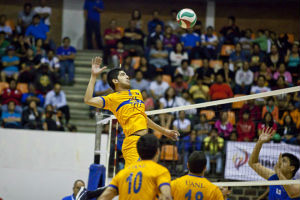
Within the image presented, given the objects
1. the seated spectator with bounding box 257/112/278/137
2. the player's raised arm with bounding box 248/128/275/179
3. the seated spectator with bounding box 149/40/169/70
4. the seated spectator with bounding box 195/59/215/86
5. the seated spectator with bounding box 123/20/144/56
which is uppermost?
the seated spectator with bounding box 123/20/144/56

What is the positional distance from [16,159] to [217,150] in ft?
17.9

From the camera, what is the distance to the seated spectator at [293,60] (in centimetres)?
1662

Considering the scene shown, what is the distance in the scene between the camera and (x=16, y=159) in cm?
1316

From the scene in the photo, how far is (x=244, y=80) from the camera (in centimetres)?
1609

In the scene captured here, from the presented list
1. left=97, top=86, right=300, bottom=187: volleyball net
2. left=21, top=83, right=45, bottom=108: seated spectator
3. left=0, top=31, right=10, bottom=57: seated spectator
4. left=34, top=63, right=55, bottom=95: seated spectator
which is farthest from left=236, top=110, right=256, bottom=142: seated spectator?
left=0, top=31, right=10, bottom=57: seated spectator

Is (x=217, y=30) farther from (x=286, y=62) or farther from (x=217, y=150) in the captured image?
(x=217, y=150)

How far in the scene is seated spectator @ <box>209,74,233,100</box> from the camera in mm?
15195

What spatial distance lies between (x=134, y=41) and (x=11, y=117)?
5.38 metres

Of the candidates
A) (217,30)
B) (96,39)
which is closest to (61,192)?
(96,39)

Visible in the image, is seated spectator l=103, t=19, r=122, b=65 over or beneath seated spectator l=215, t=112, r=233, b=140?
over

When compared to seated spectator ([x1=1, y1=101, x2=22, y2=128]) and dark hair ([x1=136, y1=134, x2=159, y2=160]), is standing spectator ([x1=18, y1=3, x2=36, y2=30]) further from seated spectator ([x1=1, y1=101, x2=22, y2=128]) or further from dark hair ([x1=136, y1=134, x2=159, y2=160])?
dark hair ([x1=136, y1=134, x2=159, y2=160])

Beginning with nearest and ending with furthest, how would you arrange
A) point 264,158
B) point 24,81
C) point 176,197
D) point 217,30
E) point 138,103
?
point 176,197 → point 138,103 → point 264,158 → point 24,81 → point 217,30

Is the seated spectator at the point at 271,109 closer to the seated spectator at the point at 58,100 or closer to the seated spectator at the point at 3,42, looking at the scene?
the seated spectator at the point at 58,100

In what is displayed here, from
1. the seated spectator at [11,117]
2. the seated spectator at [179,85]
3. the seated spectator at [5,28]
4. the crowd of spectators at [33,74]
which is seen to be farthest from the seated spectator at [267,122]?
the seated spectator at [5,28]
